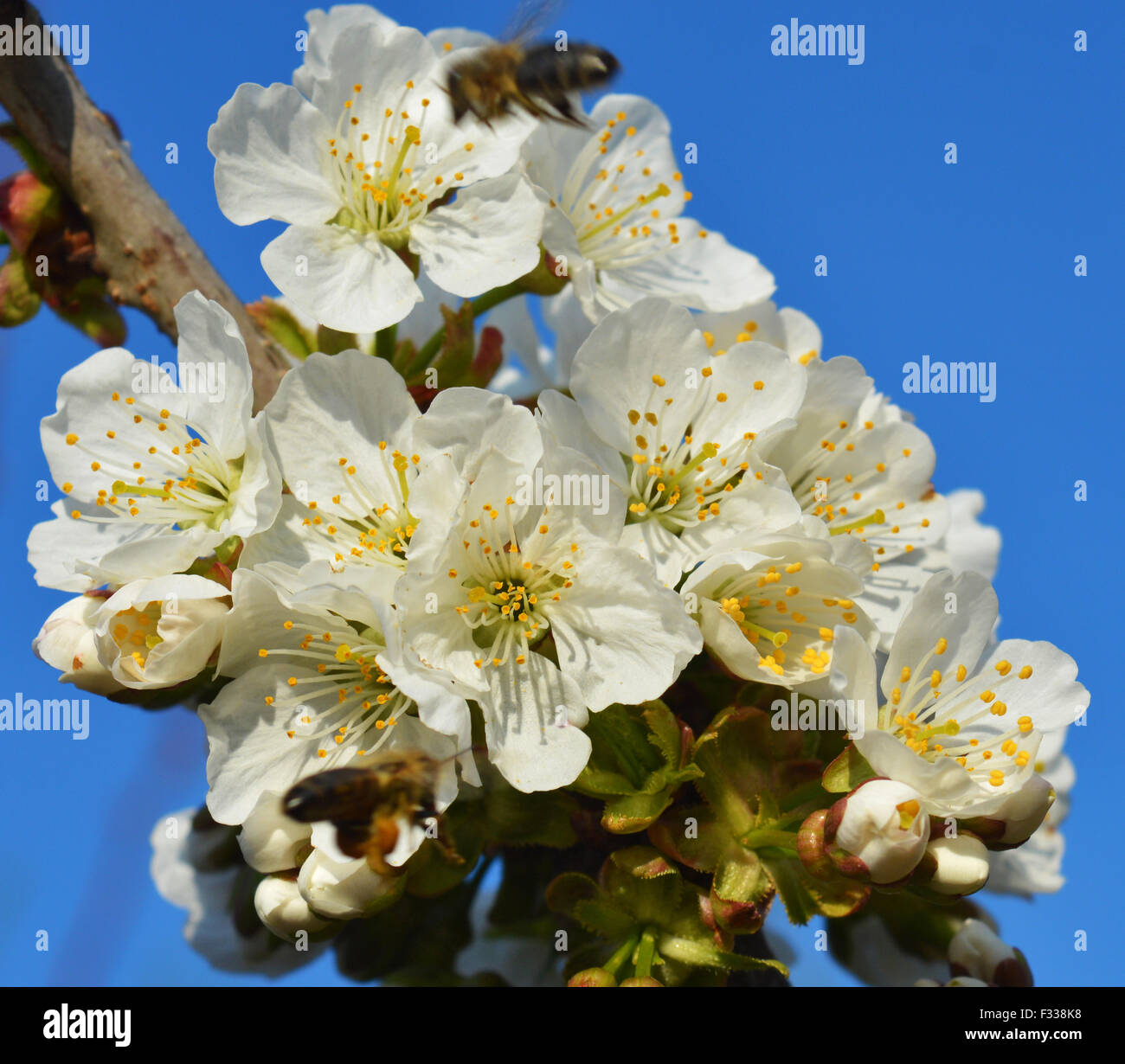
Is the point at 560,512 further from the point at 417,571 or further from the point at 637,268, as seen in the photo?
the point at 637,268

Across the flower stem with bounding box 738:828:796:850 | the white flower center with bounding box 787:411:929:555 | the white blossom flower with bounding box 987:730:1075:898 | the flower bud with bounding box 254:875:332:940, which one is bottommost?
the white blossom flower with bounding box 987:730:1075:898

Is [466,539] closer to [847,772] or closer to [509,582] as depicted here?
[509,582]

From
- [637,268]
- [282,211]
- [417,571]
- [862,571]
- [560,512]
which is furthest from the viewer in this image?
[637,268]

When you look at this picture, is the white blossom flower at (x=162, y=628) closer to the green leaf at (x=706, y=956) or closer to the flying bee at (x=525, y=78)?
the green leaf at (x=706, y=956)

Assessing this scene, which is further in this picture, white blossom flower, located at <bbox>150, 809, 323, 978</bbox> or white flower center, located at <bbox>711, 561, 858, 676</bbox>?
white blossom flower, located at <bbox>150, 809, 323, 978</bbox>

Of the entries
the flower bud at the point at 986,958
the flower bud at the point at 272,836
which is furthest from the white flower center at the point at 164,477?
the flower bud at the point at 986,958

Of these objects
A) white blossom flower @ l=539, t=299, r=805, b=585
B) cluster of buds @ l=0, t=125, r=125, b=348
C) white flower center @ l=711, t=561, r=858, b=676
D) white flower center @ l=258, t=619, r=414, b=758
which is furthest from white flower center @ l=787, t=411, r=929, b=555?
cluster of buds @ l=0, t=125, r=125, b=348

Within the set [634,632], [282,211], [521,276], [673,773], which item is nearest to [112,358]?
[282,211]

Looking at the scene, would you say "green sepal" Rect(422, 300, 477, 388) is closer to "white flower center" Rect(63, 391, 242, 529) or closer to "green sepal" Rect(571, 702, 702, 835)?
"white flower center" Rect(63, 391, 242, 529)

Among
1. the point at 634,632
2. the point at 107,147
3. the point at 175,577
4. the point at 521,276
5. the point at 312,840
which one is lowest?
the point at 312,840
